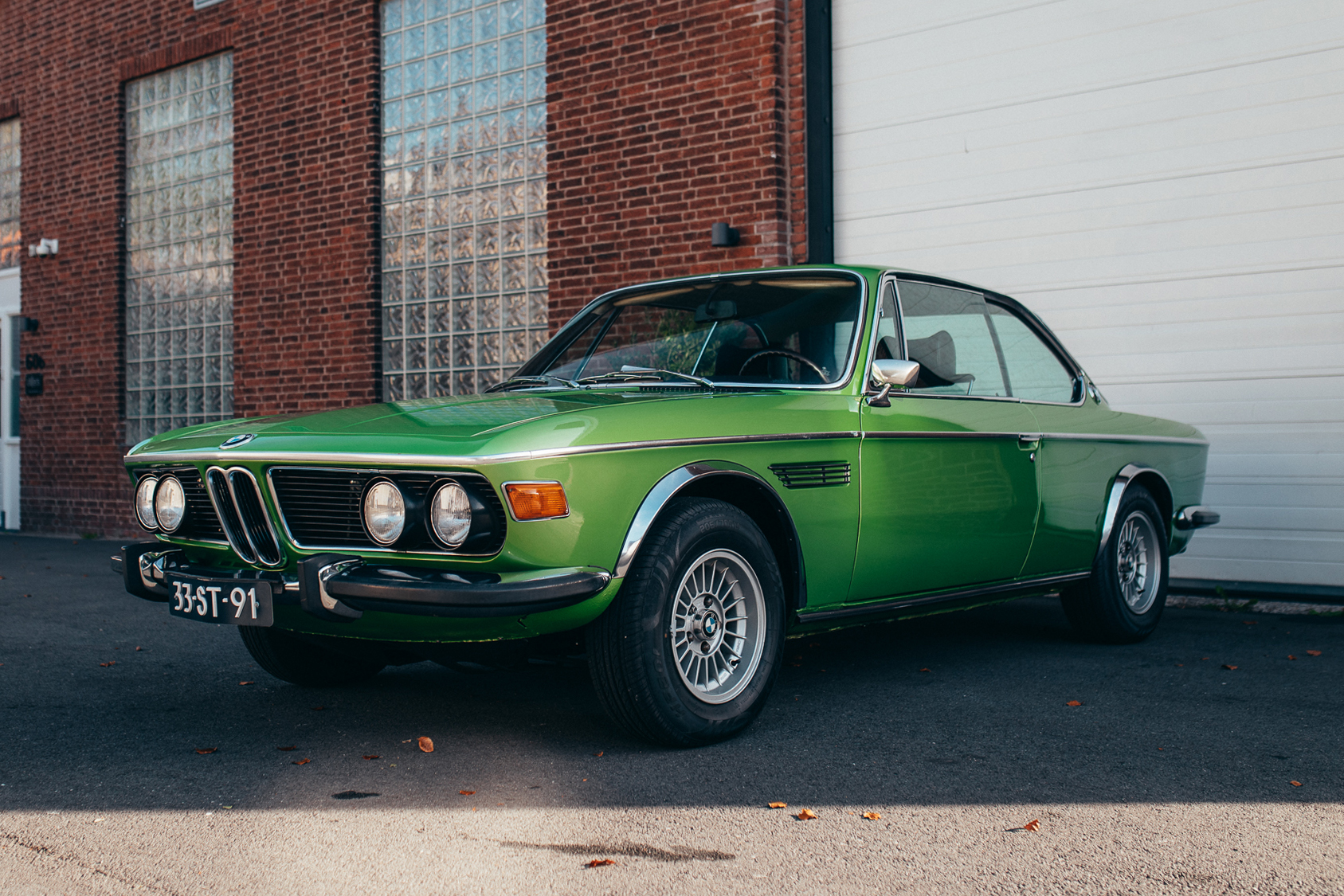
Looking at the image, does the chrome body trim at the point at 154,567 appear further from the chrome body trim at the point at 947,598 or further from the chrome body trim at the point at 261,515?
the chrome body trim at the point at 947,598

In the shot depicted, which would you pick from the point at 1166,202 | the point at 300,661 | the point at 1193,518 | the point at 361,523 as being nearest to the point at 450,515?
the point at 361,523

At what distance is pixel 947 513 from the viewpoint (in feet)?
14.6

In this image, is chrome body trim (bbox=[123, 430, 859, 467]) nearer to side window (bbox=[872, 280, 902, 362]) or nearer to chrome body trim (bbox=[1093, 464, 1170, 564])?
side window (bbox=[872, 280, 902, 362])

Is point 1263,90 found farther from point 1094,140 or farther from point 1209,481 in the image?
point 1209,481

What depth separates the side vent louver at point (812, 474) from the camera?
3.85 metres

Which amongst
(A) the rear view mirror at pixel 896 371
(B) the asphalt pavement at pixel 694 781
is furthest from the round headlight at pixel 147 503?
(A) the rear view mirror at pixel 896 371

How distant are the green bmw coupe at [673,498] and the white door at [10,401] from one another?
1126 cm

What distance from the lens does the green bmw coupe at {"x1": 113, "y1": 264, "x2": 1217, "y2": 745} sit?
3275mm

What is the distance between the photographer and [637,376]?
14.2 ft

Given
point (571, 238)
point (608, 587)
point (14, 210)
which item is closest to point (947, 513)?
point (608, 587)

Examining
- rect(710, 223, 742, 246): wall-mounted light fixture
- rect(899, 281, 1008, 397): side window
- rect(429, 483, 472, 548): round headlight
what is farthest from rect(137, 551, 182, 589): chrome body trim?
rect(710, 223, 742, 246): wall-mounted light fixture

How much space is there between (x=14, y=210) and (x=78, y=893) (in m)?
13.6

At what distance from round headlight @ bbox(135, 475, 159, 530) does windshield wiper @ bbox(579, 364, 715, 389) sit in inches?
59.2

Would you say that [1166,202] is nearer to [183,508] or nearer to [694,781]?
[694,781]
